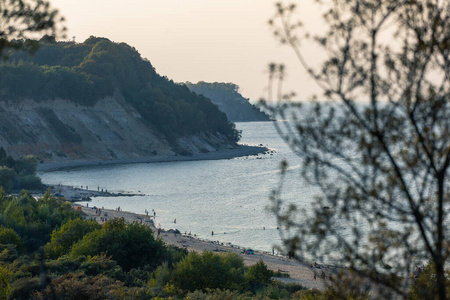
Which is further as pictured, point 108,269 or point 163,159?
point 163,159

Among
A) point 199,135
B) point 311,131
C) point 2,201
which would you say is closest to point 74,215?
point 2,201

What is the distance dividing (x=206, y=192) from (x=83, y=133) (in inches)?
1756

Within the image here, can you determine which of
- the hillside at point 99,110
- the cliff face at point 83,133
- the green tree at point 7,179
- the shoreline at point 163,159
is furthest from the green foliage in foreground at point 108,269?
the hillside at point 99,110

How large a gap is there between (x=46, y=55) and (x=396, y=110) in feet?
494

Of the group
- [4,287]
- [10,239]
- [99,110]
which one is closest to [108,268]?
[4,287]

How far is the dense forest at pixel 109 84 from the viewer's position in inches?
4560

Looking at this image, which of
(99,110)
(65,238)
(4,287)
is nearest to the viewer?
(4,287)

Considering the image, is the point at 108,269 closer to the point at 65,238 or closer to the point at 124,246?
the point at 124,246

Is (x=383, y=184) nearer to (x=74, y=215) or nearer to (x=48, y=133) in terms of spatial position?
(x=74, y=215)

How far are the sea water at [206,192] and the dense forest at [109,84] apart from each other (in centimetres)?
2193

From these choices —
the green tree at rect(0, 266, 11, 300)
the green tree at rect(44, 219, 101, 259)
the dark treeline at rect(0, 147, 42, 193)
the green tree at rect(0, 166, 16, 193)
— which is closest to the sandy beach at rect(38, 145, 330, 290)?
the dark treeline at rect(0, 147, 42, 193)

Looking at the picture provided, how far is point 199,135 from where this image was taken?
453 feet

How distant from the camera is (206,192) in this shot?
7669 centimetres

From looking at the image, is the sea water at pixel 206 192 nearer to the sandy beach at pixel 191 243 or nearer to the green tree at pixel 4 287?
the sandy beach at pixel 191 243
